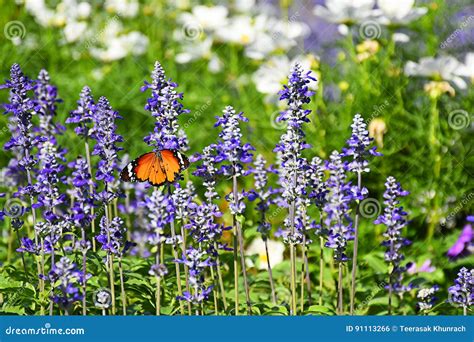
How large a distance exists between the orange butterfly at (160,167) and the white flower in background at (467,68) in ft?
9.67

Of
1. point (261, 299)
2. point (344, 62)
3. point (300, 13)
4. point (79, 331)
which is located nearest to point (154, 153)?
point (79, 331)

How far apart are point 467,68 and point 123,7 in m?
3.85

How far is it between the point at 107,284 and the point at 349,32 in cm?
290

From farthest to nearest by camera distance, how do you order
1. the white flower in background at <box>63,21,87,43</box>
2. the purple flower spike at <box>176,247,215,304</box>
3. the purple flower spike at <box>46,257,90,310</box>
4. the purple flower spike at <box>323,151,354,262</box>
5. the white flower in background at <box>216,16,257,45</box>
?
Answer: the white flower in background at <box>63,21,87,43</box>
the white flower in background at <box>216,16,257,45</box>
the purple flower spike at <box>323,151,354,262</box>
the purple flower spike at <box>176,247,215,304</box>
the purple flower spike at <box>46,257,90,310</box>

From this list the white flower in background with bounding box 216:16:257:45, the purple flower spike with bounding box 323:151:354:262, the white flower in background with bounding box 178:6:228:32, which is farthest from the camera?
the white flower in background with bounding box 178:6:228:32

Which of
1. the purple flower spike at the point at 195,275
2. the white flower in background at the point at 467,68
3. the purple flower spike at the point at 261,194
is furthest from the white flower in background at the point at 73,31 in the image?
the purple flower spike at the point at 195,275

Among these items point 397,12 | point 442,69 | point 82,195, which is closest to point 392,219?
point 82,195

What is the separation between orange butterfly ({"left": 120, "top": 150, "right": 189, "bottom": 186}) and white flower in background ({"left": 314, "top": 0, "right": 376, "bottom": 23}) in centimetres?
263

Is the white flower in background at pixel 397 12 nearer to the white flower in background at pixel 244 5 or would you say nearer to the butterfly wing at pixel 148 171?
the white flower in background at pixel 244 5

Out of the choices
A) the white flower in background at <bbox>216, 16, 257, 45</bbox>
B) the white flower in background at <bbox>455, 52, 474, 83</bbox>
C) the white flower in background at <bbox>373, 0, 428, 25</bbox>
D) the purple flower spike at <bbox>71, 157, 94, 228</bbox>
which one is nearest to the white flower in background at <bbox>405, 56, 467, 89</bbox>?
the white flower in background at <bbox>455, 52, 474, 83</bbox>

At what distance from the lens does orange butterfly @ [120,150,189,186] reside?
3.36 m

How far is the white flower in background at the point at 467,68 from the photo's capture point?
18.1 ft

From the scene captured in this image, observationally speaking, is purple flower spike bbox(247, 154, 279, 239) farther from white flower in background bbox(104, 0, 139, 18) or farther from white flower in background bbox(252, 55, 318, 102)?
white flower in background bbox(104, 0, 139, 18)

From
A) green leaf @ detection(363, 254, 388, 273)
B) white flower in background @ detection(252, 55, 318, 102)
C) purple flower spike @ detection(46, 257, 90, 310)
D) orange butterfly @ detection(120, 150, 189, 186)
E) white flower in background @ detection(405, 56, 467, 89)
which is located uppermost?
white flower in background @ detection(252, 55, 318, 102)
